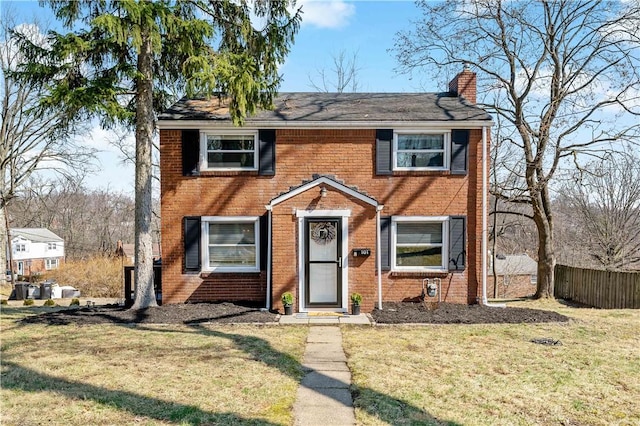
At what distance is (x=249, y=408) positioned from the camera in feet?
14.9

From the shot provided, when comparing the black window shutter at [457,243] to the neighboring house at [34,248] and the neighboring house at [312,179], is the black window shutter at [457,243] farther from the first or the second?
the neighboring house at [34,248]

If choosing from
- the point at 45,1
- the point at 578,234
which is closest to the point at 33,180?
the point at 45,1

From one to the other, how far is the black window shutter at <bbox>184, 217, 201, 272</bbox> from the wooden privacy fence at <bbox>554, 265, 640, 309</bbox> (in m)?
12.4

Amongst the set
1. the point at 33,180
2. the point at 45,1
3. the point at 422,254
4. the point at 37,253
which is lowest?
the point at 37,253

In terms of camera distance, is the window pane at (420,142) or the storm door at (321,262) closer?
the storm door at (321,262)

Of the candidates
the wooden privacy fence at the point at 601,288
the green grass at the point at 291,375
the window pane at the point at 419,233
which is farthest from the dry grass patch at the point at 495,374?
the wooden privacy fence at the point at 601,288

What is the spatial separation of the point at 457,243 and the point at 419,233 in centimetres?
97

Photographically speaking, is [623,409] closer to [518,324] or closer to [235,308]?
[518,324]

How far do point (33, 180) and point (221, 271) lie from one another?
24715 mm

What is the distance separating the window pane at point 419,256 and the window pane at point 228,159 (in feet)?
14.7

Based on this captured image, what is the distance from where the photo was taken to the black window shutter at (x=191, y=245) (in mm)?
10781

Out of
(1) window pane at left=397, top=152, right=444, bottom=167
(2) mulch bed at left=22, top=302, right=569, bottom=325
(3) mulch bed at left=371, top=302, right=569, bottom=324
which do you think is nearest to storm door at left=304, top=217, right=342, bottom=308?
(2) mulch bed at left=22, top=302, right=569, bottom=325

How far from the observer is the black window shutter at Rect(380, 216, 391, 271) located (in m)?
10.8

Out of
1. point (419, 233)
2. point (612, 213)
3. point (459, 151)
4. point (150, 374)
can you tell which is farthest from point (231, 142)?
point (612, 213)
